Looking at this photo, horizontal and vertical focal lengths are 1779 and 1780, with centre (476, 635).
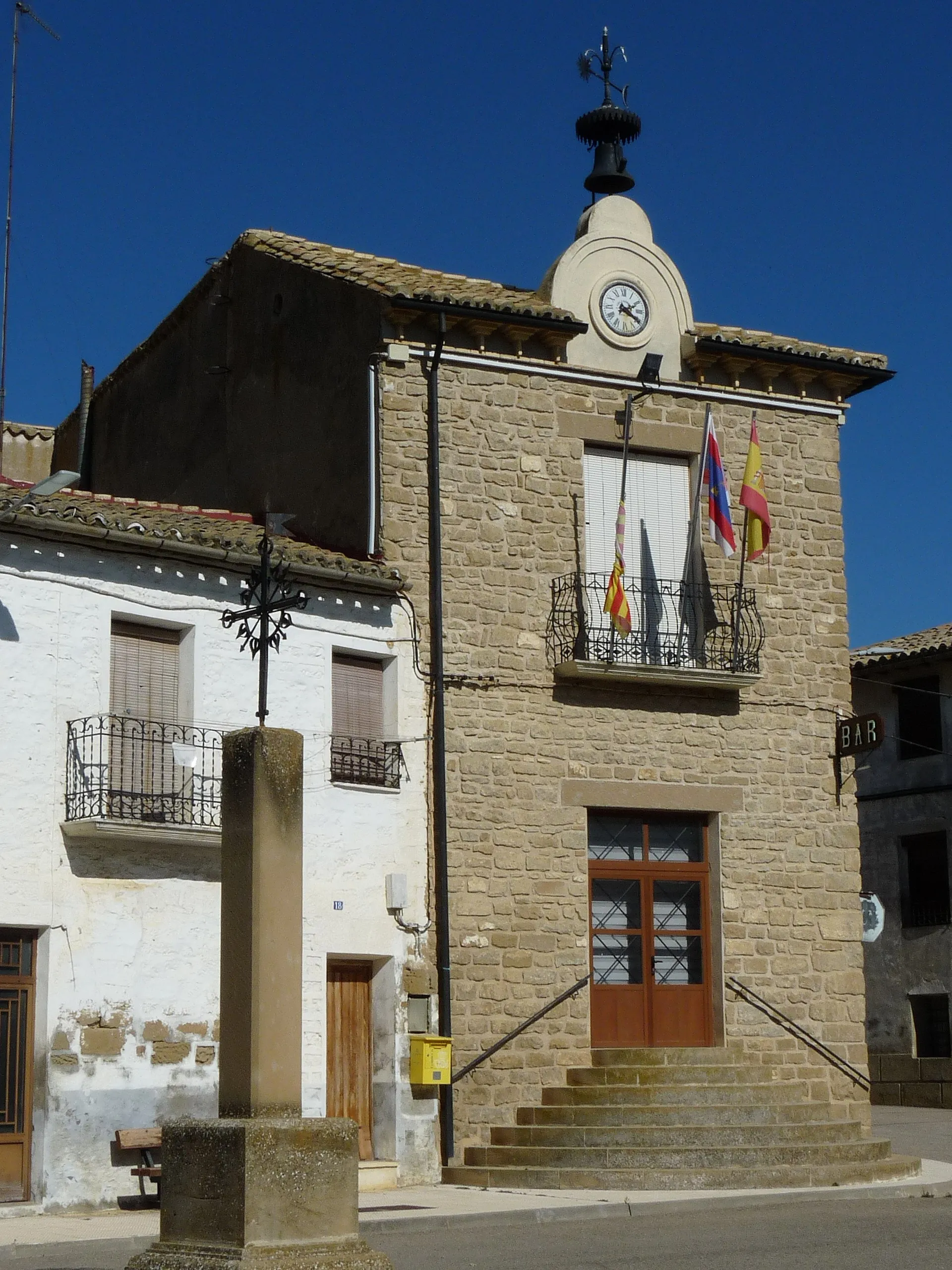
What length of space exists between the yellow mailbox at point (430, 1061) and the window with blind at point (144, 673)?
12.4 ft

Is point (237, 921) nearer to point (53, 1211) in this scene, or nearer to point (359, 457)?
point (53, 1211)

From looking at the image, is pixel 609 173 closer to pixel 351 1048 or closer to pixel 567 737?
pixel 567 737

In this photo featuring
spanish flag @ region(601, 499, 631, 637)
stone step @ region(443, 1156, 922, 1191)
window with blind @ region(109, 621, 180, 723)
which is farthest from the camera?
spanish flag @ region(601, 499, 631, 637)

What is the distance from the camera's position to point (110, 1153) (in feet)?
48.3

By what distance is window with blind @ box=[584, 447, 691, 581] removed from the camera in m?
18.7

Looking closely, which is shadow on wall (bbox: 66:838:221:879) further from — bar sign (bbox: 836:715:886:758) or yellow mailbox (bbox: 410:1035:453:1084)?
bar sign (bbox: 836:715:886:758)

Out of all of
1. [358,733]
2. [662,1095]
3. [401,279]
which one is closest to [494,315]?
[401,279]

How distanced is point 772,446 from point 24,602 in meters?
8.60

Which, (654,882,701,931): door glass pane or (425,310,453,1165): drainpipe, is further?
(654,882,701,931): door glass pane

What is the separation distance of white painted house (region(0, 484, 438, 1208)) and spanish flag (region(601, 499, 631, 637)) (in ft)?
6.88

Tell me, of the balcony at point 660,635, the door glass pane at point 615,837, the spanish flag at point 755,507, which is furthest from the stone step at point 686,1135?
the spanish flag at point 755,507

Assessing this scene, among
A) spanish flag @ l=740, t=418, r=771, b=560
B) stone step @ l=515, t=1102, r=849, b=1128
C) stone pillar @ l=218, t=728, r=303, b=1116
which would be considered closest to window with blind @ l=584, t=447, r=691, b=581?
spanish flag @ l=740, t=418, r=771, b=560

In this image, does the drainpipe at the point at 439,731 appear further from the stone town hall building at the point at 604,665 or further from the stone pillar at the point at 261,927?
the stone pillar at the point at 261,927

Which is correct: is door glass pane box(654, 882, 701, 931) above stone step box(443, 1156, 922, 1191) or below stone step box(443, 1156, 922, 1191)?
above
